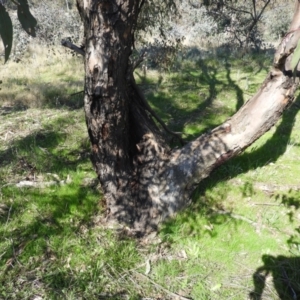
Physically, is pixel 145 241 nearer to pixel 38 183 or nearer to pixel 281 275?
pixel 281 275

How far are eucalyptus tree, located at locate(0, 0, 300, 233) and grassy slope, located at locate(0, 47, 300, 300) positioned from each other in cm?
34


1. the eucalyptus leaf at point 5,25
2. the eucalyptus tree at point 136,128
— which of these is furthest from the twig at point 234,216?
the eucalyptus leaf at point 5,25

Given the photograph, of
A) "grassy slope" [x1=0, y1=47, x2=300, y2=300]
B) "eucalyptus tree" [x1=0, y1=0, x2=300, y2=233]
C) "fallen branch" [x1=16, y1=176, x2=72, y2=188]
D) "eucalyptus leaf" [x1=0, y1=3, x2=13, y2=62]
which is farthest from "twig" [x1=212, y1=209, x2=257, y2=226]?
"eucalyptus leaf" [x1=0, y1=3, x2=13, y2=62]

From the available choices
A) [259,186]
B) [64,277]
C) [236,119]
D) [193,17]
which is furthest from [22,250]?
[193,17]

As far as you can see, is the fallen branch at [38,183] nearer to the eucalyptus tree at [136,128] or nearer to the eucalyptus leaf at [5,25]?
the eucalyptus tree at [136,128]

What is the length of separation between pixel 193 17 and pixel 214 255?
59.9 feet

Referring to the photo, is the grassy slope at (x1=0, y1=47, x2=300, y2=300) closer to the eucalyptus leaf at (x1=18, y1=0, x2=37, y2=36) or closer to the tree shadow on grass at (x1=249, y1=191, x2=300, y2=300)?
the tree shadow on grass at (x1=249, y1=191, x2=300, y2=300)

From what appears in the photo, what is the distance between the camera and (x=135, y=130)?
3568 mm

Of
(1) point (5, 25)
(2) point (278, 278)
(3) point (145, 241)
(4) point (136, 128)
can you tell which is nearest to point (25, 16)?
(1) point (5, 25)

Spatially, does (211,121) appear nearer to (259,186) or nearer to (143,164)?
(259,186)

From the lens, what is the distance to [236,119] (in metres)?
3.29

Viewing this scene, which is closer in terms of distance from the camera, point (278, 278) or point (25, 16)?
point (25, 16)

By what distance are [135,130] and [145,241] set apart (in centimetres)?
118

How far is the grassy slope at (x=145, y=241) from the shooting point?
2.85 m
